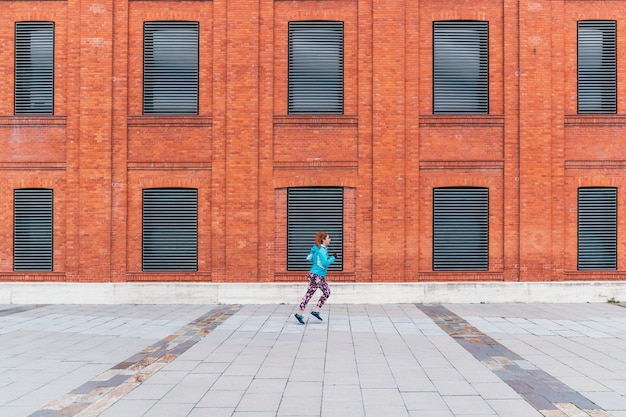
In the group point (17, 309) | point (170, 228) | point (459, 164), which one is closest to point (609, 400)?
point (459, 164)

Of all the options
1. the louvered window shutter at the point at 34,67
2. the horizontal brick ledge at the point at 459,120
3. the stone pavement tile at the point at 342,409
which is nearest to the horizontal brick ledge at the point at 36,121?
the louvered window shutter at the point at 34,67

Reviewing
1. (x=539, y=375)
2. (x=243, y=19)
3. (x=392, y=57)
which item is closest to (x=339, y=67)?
(x=392, y=57)

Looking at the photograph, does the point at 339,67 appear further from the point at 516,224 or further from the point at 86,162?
the point at 86,162

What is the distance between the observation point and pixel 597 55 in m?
13.4

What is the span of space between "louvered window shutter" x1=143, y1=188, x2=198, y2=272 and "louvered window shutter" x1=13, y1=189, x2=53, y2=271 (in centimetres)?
271

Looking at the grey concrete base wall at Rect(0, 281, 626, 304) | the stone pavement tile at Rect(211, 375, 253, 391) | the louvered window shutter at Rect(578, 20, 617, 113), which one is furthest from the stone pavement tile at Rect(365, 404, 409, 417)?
the louvered window shutter at Rect(578, 20, 617, 113)

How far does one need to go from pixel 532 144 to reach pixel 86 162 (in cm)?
1242

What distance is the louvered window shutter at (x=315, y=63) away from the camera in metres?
13.2

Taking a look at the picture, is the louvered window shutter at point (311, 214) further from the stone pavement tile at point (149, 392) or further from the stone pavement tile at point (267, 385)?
the stone pavement tile at point (149, 392)

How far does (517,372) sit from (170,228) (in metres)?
9.72

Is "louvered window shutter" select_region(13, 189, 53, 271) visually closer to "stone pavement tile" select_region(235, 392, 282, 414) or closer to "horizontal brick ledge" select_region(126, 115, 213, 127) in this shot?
"horizontal brick ledge" select_region(126, 115, 213, 127)

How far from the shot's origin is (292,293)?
1261cm

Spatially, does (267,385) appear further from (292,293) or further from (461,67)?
(461,67)

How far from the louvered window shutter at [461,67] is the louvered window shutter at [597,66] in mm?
2734
